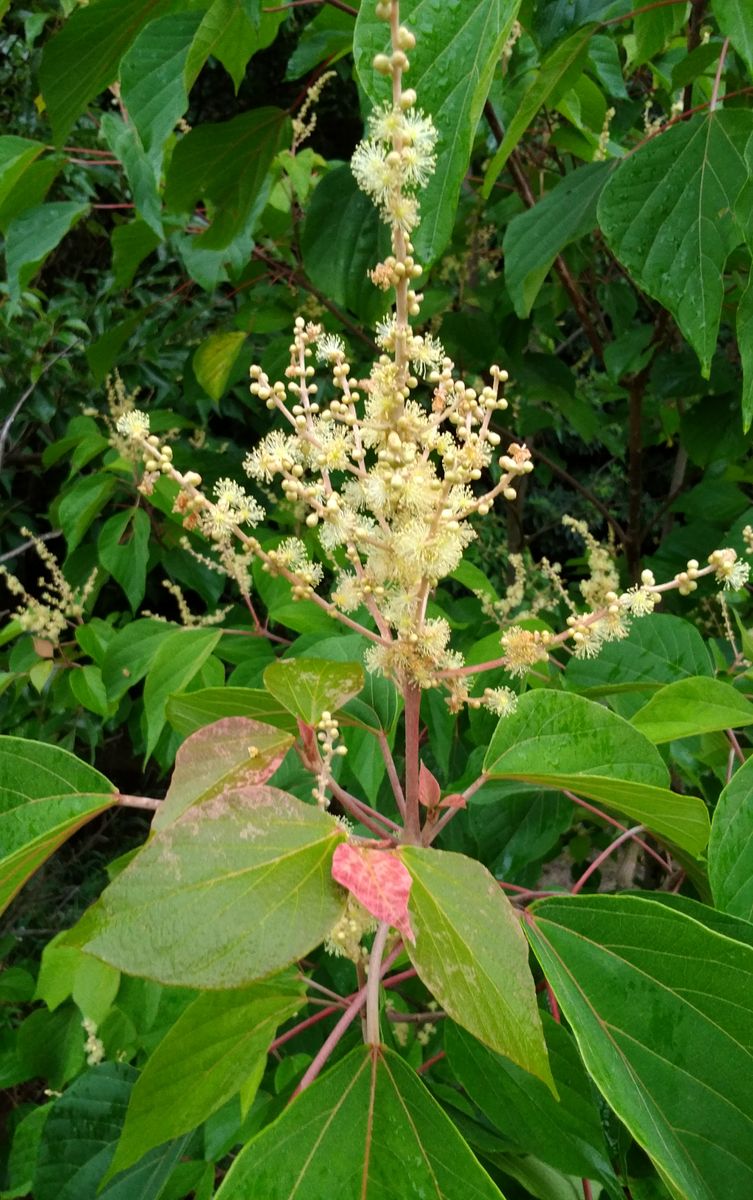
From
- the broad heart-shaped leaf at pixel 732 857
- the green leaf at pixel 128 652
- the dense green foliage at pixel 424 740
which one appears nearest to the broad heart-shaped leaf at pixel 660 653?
the dense green foliage at pixel 424 740

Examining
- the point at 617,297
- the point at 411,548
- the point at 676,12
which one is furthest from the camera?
the point at 617,297

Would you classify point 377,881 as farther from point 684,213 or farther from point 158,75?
point 158,75

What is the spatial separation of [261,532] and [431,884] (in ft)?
3.60

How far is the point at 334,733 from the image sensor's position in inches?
23.1

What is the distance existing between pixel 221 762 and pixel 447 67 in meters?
0.46

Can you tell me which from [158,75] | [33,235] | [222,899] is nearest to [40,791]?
[222,899]

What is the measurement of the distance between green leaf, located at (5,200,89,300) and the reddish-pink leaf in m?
1.22

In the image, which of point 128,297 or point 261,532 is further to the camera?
point 128,297

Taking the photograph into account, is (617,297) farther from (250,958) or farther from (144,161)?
(250,958)

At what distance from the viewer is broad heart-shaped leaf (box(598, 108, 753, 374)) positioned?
90 centimetres

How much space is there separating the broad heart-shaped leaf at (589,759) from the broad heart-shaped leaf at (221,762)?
0.55ft

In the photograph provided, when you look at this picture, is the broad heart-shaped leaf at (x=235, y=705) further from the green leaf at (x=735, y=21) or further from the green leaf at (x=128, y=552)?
the green leaf at (x=128, y=552)

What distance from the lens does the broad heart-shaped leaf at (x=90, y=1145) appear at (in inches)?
29.1

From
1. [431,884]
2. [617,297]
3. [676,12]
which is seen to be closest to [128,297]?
[617,297]
